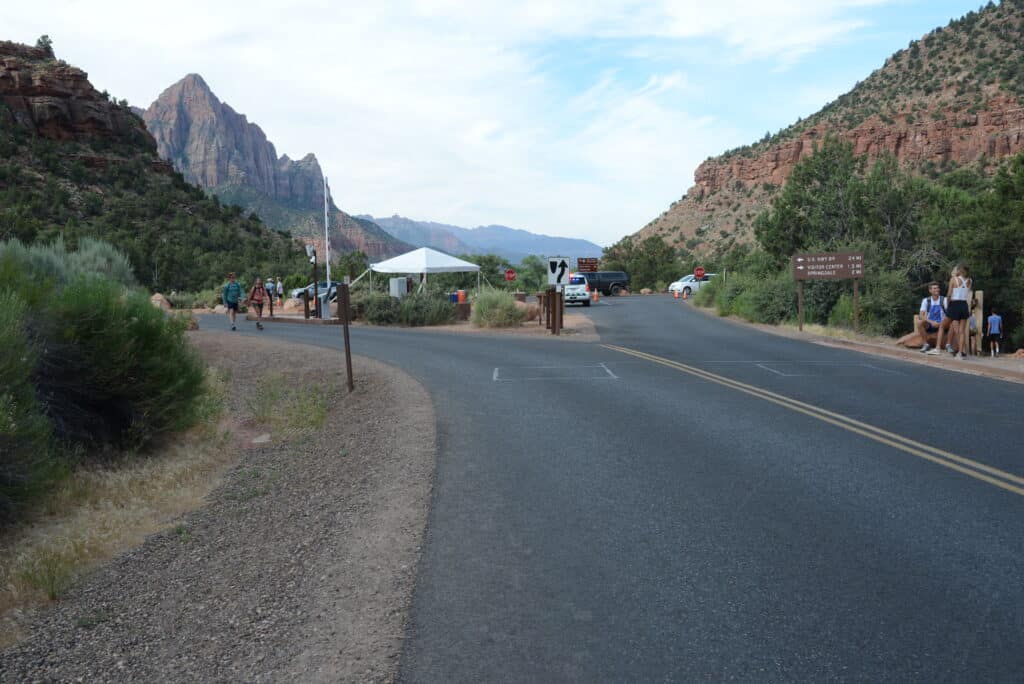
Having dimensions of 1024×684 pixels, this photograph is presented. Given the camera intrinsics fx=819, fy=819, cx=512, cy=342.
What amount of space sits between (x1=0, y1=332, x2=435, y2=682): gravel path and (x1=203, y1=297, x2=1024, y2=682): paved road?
278 millimetres

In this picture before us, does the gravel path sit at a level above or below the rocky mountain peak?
below

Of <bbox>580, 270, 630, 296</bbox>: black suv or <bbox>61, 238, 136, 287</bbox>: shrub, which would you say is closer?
<bbox>61, 238, 136, 287</bbox>: shrub

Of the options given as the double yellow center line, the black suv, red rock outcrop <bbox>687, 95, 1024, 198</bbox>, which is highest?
red rock outcrop <bbox>687, 95, 1024, 198</bbox>

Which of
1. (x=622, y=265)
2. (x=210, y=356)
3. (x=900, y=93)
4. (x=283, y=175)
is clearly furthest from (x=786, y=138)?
(x=283, y=175)

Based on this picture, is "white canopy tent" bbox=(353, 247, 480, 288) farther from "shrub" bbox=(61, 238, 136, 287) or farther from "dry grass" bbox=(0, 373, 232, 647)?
"dry grass" bbox=(0, 373, 232, 647)

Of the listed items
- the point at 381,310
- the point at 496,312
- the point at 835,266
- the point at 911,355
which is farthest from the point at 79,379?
the point at 381,310

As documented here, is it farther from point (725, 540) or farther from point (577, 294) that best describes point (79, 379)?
point (577, 294)

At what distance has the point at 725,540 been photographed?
18.9 feet

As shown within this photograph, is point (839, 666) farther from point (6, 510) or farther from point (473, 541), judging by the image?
point (6, 510)

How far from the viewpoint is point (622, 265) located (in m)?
77.2

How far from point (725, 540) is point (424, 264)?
91.0ft

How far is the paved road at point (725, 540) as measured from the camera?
4.09 m

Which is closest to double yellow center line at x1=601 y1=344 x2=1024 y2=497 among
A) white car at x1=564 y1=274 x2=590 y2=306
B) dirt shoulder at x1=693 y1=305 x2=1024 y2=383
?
dirt shoulder at x1=693 y1=305 x2=1024 y2=383

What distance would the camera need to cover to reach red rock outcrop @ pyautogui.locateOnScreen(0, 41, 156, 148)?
65.9 m
